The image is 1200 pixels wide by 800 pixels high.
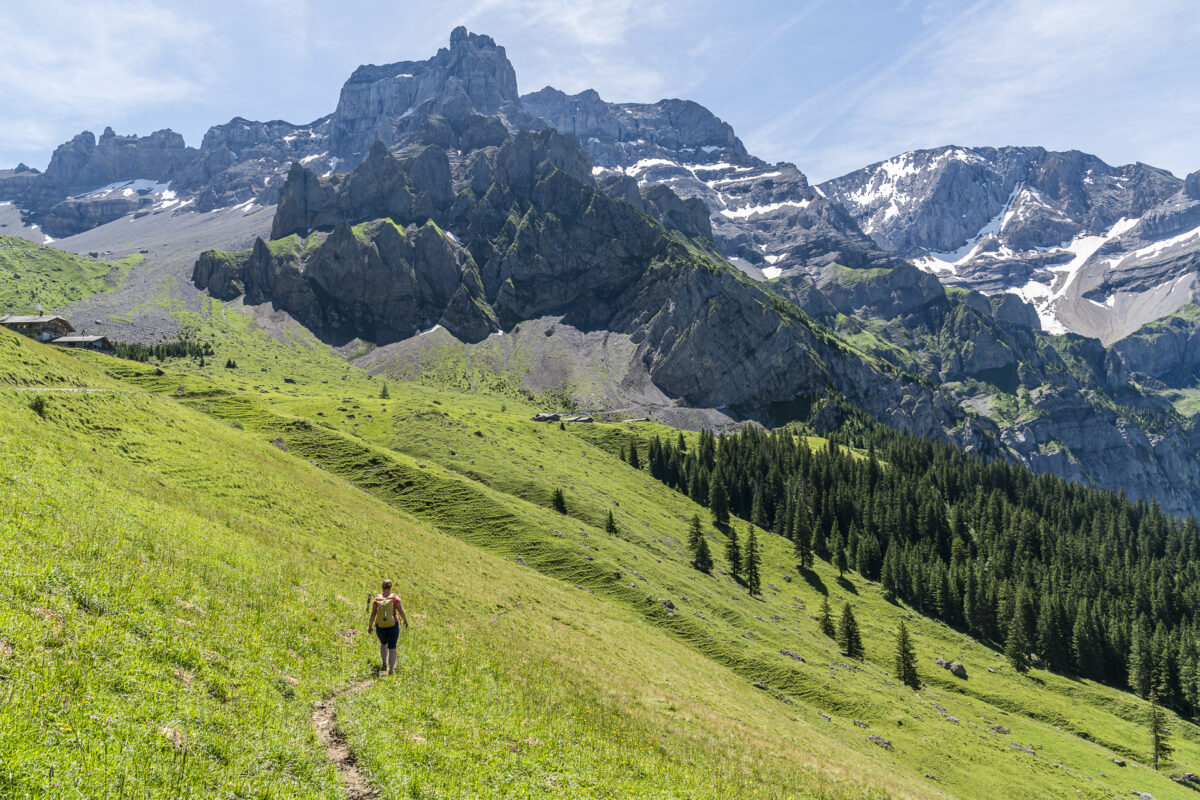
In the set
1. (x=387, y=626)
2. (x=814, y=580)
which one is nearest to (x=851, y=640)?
(x=814, y=580)

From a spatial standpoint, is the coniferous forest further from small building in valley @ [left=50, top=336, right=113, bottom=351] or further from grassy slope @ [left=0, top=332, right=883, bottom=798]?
small building in valley @ [left=50, top=336, right=113, bottom=351]

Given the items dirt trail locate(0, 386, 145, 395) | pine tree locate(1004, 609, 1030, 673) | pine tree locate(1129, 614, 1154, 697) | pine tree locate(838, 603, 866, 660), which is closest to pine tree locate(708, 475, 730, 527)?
pine tree locate(1004, 609, 1030, 673)

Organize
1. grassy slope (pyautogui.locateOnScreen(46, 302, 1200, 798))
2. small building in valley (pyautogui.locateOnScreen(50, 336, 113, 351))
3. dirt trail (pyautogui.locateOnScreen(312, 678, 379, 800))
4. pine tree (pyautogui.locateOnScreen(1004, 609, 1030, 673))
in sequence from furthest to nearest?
1. small building in valley (pyautogui.locateOnScreen(50, 336, 113, 351))
2. pine tree (pyautogui.locateOnScreen(1004, 609, 1030, 673))
3. grassy slope (pyautogui.locateOnScreen(46, 302, 1200, 798))
4. dirt trail (pyautogui.locateOnScreen(312, 678, 379, 800))

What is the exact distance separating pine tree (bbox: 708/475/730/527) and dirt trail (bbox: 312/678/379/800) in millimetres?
141786

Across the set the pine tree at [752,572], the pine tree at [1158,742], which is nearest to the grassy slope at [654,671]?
the pine tree at [1158,742]

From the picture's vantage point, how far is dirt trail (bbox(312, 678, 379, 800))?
14.2m

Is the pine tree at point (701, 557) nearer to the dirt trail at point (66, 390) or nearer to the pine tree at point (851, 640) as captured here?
the pine tree at point (851, 640)

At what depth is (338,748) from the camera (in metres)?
15.9

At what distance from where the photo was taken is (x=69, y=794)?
9.78 m

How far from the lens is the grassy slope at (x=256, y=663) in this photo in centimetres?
1266

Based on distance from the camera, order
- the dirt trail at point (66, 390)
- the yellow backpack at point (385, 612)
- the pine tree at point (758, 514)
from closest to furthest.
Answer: the yellow backpack at point (385, 612), the dirt trail at point (66, 390), the pine tree at point (758, 514)

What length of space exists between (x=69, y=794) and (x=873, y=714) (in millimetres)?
65746

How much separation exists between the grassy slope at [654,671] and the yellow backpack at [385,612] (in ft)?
8.39

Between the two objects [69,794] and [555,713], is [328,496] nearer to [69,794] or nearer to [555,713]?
[555,713]
